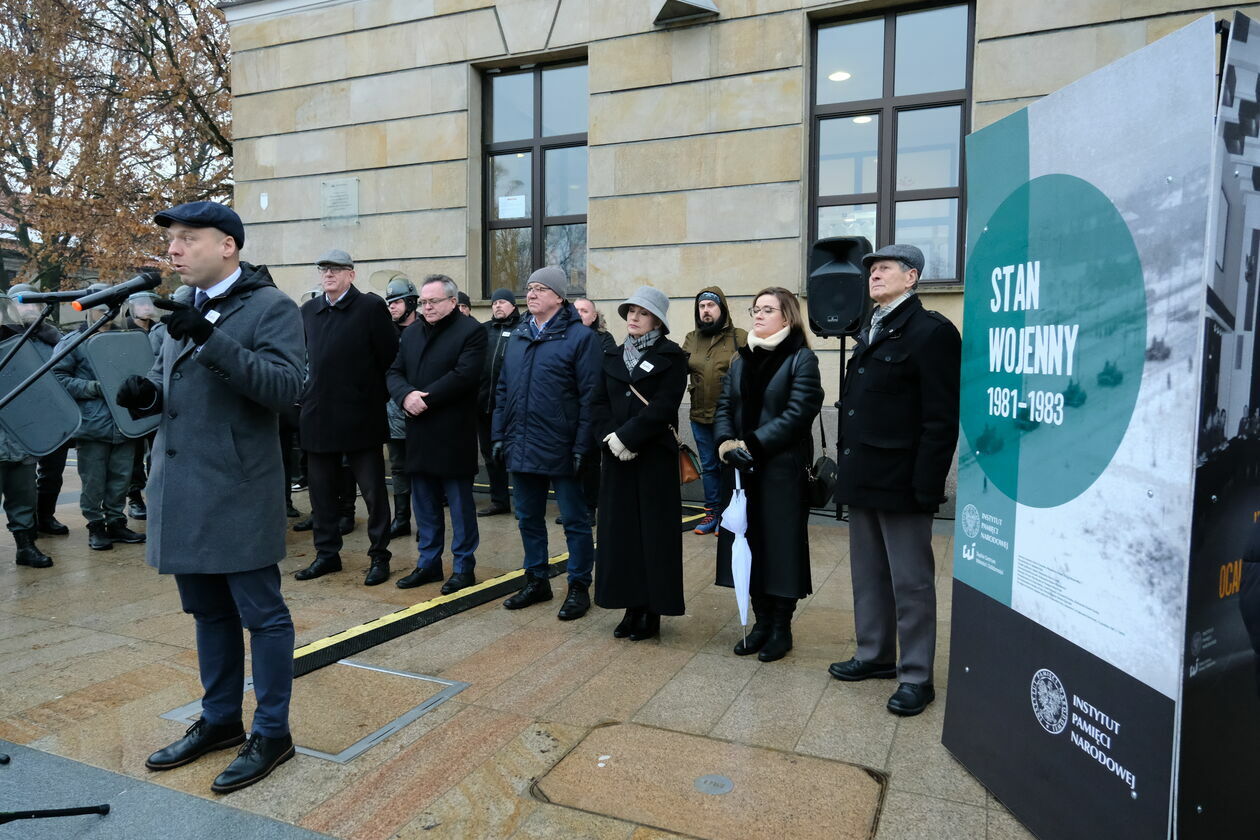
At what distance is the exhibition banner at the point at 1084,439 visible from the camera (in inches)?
91.9

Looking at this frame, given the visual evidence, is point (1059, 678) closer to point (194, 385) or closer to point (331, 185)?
point (194, 385)

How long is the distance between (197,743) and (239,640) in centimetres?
41

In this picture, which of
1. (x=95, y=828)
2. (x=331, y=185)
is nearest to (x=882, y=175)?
(x=331, y=185)

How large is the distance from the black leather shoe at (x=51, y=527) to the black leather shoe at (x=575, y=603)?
5.07 metres

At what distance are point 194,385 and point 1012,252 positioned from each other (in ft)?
9.85

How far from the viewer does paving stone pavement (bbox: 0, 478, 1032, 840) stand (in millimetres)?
3129

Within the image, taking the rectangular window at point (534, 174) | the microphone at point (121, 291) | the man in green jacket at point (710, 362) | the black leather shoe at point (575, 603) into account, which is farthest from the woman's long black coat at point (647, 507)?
the rectangular window at point (534, 174)

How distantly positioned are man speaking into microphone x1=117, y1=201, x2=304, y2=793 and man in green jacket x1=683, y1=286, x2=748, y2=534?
4680 millimetres

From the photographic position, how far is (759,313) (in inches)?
182

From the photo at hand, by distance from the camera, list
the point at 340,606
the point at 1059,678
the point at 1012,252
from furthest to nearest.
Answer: the point at 340,606 → the point at 1012,252 → the point at 1059,678

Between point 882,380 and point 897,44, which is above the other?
point 897,44

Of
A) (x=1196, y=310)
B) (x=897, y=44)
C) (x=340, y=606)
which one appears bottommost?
(x=340, y=606)

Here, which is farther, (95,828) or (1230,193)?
(95,828)

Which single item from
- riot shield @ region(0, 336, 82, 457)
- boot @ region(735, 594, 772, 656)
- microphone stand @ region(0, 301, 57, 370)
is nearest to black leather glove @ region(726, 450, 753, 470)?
boot @ region(735, 594, 772, 656)
